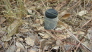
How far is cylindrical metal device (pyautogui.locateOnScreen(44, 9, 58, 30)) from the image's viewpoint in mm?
1161

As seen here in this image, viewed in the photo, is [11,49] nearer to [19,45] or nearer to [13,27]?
[19,45]

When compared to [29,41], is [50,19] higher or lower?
higher

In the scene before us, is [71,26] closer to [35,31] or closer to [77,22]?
[77,22]

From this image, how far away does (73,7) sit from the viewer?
1.45 meters

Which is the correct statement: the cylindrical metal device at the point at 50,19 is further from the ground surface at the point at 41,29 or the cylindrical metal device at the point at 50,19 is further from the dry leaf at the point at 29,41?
the dry leaf at the point at 29,41

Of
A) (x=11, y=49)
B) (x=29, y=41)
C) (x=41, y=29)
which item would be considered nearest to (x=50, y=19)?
(x=41, y=29)

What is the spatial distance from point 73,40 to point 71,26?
0.17 metres

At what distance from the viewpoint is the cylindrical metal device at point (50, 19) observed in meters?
1.16

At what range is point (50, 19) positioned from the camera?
120 centimetres

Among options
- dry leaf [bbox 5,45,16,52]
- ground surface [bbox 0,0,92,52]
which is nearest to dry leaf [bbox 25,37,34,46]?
ground surface [bbox 0,0,92,52]

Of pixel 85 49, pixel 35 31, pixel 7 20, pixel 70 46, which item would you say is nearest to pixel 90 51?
pixel 85 49

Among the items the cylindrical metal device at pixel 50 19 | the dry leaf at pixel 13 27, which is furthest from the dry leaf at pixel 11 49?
the cylindrical metal device at pixel 50 19

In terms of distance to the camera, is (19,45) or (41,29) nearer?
(19,45)

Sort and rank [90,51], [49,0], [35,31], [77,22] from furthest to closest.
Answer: [49,0] < [77,22] < [35,31] < [90,51]
